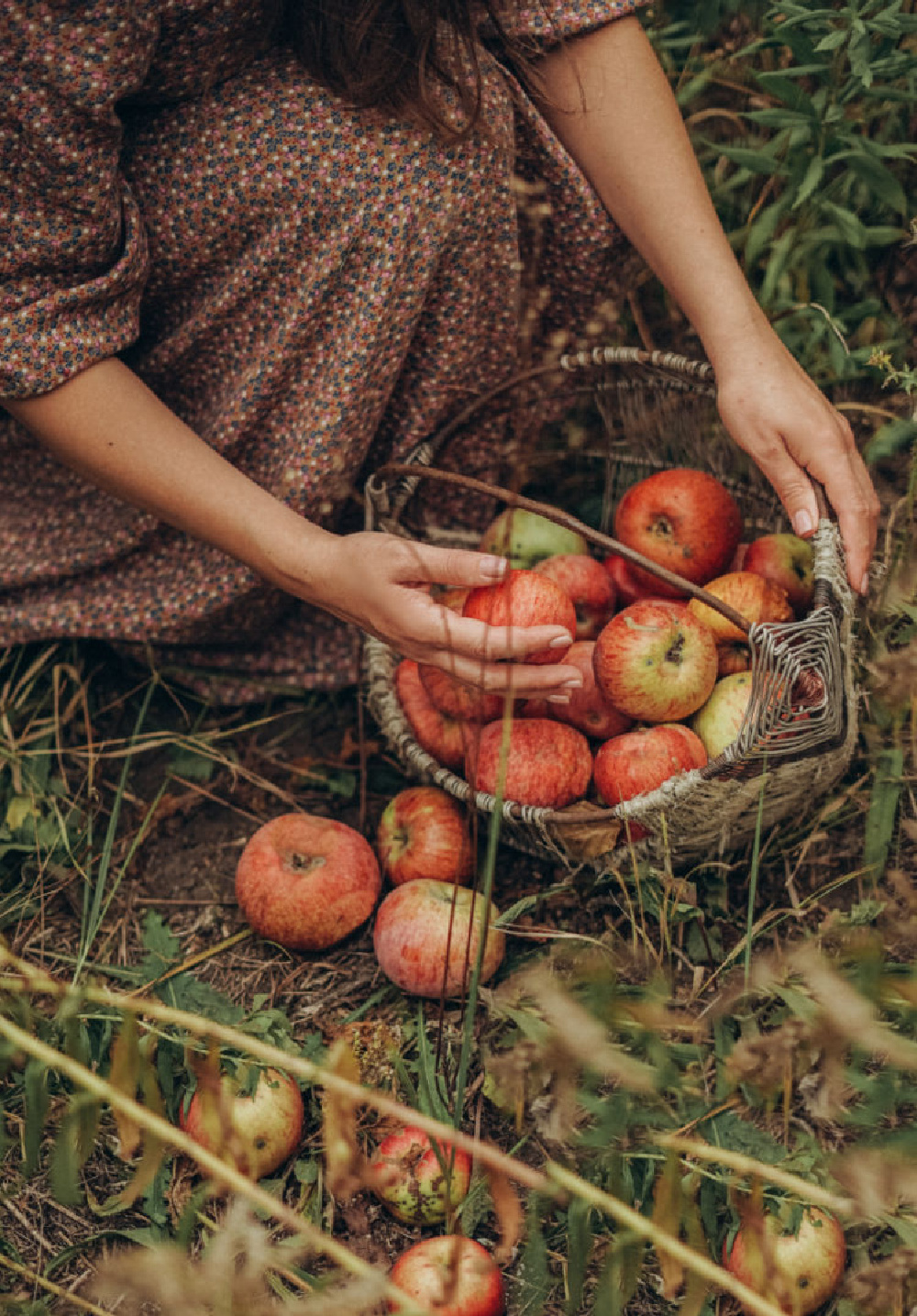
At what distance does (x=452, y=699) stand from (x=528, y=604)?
0.23 metres

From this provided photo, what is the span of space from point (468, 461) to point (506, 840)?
2.63ft

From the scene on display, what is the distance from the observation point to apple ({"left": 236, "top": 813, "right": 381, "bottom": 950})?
175cm

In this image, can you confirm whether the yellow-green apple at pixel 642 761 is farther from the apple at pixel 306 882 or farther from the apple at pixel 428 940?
the apple at pixel 306 882

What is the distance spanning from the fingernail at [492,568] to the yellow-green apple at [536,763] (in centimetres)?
33

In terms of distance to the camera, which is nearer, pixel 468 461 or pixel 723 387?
pixel 723 387

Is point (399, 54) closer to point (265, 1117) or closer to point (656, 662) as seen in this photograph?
point (656, 662)

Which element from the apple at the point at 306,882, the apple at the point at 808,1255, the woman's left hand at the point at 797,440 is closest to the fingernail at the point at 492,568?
the woman's left hand at the point at 797,440

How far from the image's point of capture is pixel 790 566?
1.86 m

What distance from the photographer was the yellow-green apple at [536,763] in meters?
1.68

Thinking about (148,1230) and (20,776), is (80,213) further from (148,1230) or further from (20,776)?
Answer: (148,1230)

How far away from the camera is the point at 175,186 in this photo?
169 cm

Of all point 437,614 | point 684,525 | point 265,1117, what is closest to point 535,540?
point 684,525

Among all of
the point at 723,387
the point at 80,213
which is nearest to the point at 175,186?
the point at 80,213

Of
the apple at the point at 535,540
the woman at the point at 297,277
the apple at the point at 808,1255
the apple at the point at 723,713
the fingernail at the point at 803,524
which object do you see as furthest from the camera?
the apple at the point at 535,540
